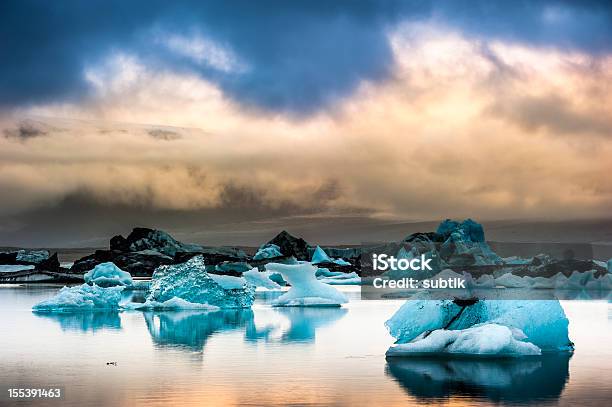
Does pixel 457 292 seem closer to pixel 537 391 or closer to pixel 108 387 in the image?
pixel 537 391

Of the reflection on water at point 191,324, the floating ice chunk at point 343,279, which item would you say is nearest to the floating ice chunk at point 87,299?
the reflection on water at point 191,324

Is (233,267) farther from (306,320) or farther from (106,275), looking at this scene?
(306,320)

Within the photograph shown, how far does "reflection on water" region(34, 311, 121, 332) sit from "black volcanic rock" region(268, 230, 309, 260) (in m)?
55.5

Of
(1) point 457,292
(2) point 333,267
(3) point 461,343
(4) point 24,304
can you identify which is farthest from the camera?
(2) point 333,267

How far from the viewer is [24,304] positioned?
4244 centimetres

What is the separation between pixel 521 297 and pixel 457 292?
1418 mm

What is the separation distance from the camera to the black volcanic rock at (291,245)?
9100cm

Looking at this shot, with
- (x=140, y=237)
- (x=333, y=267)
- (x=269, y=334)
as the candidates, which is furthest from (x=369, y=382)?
(x=140, y=237)

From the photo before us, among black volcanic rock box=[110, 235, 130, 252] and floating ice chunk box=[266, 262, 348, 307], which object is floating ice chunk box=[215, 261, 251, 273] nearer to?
black volcanic rock box=[110, 235, 130, 252]

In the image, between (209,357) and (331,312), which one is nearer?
(209,357)

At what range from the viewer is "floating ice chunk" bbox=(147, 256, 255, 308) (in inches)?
1299

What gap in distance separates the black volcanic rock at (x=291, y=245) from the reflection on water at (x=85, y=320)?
55484mm

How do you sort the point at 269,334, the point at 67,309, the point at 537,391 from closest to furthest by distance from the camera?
1. the point at 537,391
2. the point at 269,334
3. the point at 67,309

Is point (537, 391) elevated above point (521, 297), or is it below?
below
